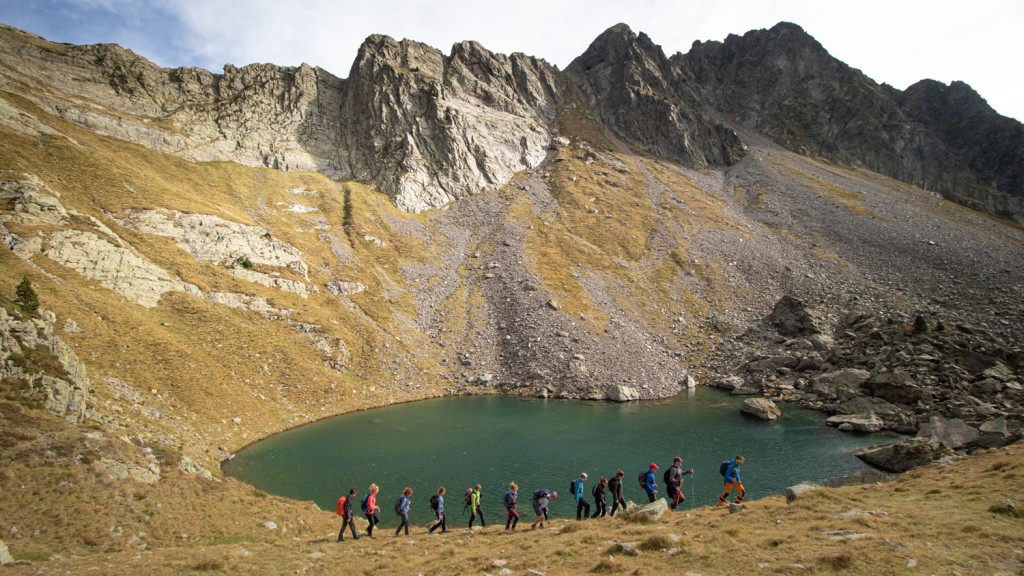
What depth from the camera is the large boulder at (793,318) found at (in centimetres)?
6594

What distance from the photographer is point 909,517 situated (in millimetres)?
15516

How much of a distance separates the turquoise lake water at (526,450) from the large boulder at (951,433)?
4879 mm

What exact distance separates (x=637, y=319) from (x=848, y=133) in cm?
15610

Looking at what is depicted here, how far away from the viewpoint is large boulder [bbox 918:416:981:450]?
32562 millimetres

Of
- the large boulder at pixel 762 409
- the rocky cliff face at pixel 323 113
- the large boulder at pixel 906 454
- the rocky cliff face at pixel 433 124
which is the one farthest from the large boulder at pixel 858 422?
the rocky cliff face at pixel 433 124

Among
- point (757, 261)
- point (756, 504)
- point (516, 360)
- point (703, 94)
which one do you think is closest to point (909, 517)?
Result: point (756, 504)

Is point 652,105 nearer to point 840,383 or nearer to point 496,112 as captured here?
point 496,112

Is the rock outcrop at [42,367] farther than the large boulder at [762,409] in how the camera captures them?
No

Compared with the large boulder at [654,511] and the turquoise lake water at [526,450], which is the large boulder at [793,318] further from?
the large boulder at [654,511]

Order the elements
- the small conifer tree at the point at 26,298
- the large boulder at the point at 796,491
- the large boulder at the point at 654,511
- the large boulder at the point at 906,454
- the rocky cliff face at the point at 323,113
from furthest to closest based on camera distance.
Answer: the rocky cliff face at the point at 323,113, the large boulder at the point at 906,454, the small conifer tree at the point at 26,298, the large boulder at the point at 796,491, the large boulder at the point at 654,511

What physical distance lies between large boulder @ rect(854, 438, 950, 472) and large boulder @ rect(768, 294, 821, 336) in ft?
118

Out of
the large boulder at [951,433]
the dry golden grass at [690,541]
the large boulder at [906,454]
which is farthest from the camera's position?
the large boulder at [951,433]

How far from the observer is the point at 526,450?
39344 mm

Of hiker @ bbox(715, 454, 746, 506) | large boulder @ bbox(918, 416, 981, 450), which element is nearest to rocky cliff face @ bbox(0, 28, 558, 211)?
hiker @ bbox(715, 454, 746, 506)
